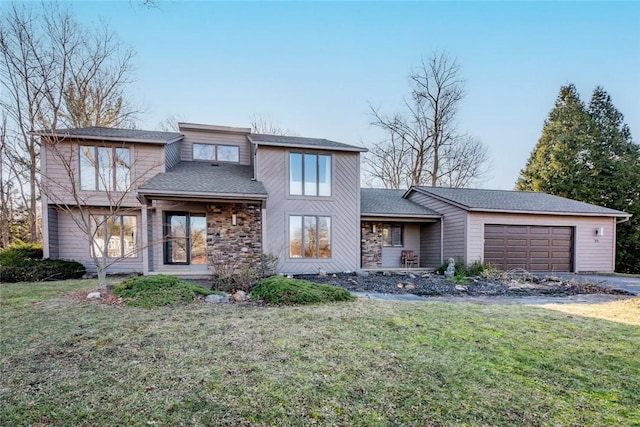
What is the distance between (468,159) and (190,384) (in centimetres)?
2476

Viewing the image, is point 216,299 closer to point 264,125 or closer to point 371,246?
point 371,246

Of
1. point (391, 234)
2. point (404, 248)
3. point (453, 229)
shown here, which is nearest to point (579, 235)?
point (453, 229)

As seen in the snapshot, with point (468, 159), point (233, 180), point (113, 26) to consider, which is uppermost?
point (113, 26)

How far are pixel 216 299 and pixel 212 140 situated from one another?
888cm

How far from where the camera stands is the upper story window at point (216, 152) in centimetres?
1307

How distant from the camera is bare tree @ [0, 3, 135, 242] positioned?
13.0 meters

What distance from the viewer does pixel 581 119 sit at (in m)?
19.5

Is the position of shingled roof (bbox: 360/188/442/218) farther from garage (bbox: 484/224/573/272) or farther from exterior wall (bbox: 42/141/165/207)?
exterior wall (bbox: 42/141/165/207)

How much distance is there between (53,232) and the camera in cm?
1052

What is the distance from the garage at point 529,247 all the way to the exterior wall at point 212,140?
10.3m

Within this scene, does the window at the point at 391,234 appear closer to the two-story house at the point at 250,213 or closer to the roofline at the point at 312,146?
the two-story house at the point at 250,213

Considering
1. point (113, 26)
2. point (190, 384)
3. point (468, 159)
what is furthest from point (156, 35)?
point (468, 159)

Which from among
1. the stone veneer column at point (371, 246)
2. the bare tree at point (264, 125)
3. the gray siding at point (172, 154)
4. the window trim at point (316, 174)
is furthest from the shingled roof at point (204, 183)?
the bare tree at point (264, 125)

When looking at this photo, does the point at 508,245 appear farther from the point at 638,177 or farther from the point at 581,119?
the point at 581,119
